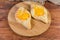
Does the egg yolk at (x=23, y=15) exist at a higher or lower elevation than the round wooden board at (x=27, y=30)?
higher

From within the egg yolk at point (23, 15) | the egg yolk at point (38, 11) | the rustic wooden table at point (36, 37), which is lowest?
the rustic wooden table at point (36, 37)

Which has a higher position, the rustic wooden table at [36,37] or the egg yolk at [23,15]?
the egg yolk at [23,15]

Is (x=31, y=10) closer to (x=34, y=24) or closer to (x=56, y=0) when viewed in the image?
(x=34, y=24)

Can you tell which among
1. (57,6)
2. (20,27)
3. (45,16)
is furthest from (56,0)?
(20,27)

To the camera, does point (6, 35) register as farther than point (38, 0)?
No

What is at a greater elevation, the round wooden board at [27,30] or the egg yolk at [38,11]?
the egg yolk at [38,11]

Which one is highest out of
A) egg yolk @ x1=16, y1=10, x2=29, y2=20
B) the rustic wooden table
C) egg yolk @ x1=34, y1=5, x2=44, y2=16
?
egg yolk @ x1=34, y1=5, x2=44, y2=16

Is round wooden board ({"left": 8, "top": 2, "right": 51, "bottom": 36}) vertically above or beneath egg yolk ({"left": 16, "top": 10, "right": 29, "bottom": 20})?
beneath

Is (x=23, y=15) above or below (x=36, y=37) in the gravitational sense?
above
